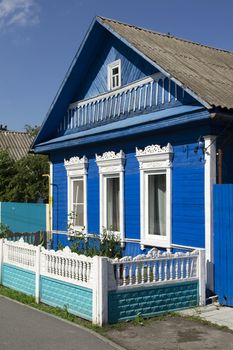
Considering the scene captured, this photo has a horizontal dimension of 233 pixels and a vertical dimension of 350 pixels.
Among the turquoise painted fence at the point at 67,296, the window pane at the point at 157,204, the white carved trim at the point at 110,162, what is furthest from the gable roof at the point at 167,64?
the turquoise painted fence at the point at 67,296

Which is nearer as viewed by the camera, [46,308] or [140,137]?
[46,308]

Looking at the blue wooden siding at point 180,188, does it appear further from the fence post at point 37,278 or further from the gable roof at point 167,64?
the fence post at point 37,278

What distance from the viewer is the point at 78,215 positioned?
41.1 feet

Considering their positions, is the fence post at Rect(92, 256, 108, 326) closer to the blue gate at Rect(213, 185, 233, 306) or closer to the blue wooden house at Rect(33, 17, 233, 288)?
the blue gate at Rect(213, 185, 233, 306)

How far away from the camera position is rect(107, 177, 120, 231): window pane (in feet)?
36.4

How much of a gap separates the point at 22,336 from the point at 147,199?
427 centimetres

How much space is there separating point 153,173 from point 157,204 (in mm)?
628

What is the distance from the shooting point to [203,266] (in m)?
7.98

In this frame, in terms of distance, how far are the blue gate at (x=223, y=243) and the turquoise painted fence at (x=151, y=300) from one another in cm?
42

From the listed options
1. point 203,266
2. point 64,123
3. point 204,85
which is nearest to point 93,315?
point 203,266

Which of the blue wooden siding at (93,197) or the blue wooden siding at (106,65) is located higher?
the blue wooden siding at (106,65)

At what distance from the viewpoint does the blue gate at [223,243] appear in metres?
7.74

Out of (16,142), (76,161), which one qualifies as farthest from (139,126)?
(16,142)

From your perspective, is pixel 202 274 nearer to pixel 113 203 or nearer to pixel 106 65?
pixel 113 203
